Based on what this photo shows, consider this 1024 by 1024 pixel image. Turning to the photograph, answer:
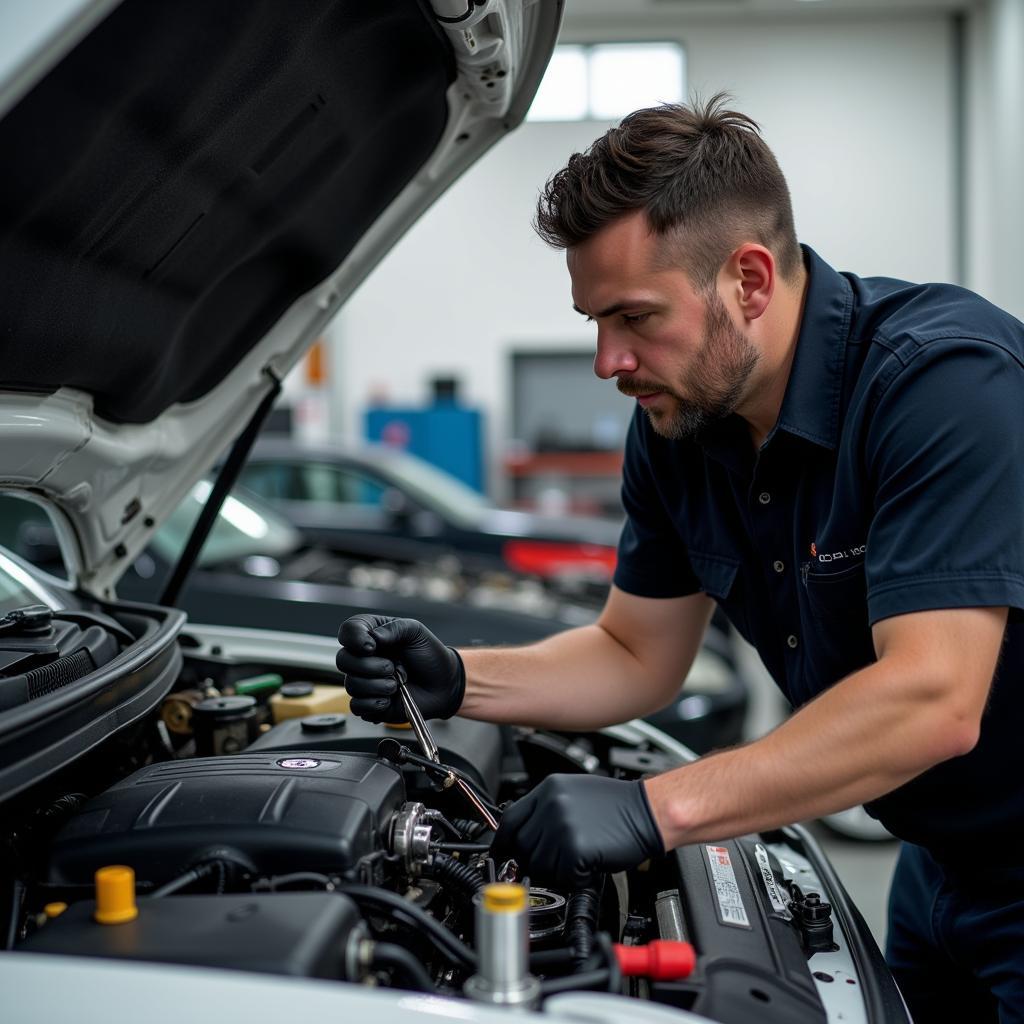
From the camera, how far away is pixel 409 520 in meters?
5.41

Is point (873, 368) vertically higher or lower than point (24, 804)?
higher

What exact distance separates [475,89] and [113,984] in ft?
4.29

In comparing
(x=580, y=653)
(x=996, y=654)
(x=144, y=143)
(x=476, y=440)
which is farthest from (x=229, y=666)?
(x=476, y=440)

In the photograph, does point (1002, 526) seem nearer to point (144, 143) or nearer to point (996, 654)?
point (996, 654)

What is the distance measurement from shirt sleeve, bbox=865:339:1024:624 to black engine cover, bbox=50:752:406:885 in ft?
2.11

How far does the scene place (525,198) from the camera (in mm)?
10844

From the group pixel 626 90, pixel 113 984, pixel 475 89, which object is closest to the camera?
pixel 113 984

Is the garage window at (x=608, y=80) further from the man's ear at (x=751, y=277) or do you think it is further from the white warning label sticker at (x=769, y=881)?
the white warning label sticker at (x=769, y=881)

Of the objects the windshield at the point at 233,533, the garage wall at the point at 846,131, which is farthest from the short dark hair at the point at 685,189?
the garage wall at the point at 846,131

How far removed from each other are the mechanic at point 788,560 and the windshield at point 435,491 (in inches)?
142

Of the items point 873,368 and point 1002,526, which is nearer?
point 1002,526

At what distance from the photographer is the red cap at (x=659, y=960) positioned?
1.14 meters

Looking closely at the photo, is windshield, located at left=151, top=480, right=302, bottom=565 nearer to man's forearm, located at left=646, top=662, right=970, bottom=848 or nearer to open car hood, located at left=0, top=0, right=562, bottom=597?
open car hood, located at left=0, top=0, right=562, bottom=597

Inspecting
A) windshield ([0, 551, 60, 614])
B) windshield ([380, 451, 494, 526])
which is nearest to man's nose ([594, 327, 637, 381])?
windshield ([0, 551, 60, 614])
